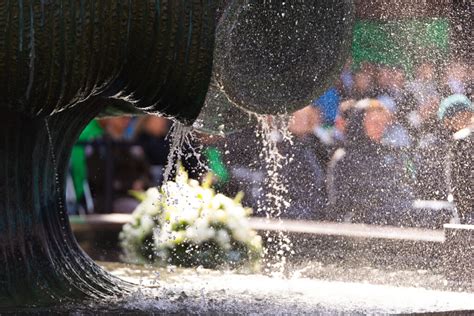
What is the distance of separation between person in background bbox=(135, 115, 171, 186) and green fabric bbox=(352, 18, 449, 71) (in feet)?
7.46

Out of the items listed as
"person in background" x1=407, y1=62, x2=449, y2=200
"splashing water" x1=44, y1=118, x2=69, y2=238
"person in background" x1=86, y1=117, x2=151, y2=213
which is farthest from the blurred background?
"splashing water" x1=44, y1=118, x2=69, y2=238

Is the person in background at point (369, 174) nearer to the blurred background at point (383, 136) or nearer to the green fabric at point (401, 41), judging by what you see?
the blurred background at point (383, 136)

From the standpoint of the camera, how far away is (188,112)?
4.50 metres

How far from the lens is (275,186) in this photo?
801 centimetres

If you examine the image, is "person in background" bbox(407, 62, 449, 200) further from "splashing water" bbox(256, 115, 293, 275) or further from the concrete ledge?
"splashing water" bbox(256, 115, 293, 275)

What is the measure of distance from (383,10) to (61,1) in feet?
17.2

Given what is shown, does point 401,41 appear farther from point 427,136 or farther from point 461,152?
point 461,152

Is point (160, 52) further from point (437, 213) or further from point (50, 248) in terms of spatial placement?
point (437, 213)

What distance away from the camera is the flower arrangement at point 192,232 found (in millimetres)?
7059

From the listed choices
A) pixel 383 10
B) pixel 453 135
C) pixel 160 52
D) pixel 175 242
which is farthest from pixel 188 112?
pixel 383 10

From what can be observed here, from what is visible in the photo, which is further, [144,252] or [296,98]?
[144,252]

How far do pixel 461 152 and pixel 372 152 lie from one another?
4.55 feet

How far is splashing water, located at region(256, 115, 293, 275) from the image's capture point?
5.66 meters

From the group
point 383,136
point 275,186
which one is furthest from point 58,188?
point 383,136
